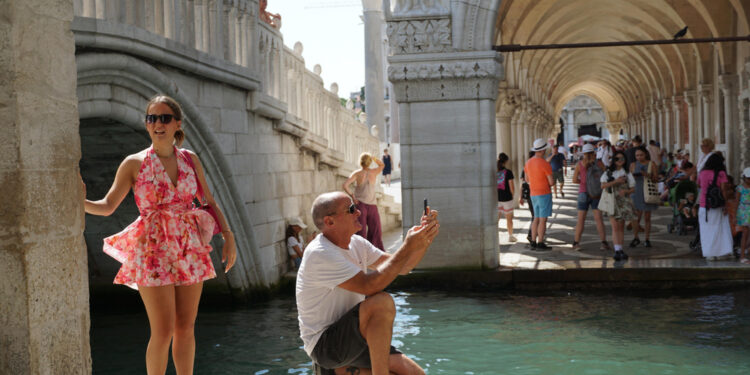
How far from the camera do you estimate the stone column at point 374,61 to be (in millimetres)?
25297

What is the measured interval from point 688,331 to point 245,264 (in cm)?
457

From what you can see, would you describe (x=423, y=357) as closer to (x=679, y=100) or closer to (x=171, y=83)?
(x=171, y=83)

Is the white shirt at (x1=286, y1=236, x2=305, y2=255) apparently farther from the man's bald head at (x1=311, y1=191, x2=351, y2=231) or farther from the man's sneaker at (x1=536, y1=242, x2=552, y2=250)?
the man's bald head at (x1=311, y1=191, x2=351, y2=231)

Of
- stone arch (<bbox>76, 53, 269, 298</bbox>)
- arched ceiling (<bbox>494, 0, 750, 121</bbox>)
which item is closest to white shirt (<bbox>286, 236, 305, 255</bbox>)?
stone arch (<bbox>76, 53, 269, 298</bbox>)

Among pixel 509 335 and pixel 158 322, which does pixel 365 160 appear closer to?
pixel 509 335

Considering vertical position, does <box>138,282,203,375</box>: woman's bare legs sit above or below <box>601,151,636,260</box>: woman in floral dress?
below

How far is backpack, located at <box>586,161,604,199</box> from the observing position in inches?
452

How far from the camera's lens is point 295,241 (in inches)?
424

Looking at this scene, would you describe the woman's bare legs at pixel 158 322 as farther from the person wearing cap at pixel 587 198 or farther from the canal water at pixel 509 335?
the person wearing cap at pixel 587 198

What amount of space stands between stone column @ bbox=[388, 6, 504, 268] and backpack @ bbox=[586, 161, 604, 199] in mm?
2030

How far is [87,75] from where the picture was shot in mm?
6652

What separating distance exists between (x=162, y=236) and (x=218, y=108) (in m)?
4.57

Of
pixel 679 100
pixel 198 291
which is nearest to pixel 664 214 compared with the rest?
pixel 679 100

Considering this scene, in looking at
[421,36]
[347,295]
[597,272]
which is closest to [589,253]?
[597,272]
